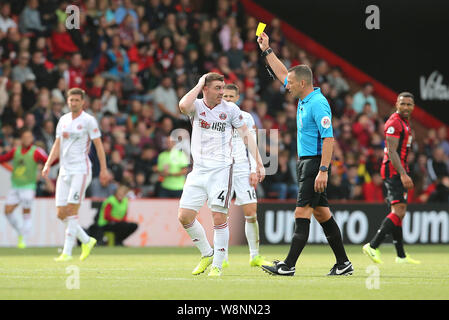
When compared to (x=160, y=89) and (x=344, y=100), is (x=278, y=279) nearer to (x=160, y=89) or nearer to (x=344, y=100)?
(x=160, y=89)

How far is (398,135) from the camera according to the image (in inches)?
508

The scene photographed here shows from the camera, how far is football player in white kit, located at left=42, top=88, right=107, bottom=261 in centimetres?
1352

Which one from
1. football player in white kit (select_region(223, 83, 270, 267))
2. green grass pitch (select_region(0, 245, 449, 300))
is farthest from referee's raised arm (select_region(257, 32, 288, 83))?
green grass pitch (select_region(0, 245, 449, 300))

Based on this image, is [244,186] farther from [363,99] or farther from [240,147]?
[363,99]

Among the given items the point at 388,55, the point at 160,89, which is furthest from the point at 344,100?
the point at 160,89

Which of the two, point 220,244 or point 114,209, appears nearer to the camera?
point 220,244

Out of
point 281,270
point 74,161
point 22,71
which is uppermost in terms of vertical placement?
point 22,71

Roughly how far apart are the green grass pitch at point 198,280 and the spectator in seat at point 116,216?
312cm

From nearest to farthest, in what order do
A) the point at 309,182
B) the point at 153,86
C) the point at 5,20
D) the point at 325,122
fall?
the point at 325,122
the point at 309,182
the point at 5,20
the point at 153,86

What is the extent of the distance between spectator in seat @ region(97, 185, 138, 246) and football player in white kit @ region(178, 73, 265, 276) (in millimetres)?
7565

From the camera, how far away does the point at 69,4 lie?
69.7 feet

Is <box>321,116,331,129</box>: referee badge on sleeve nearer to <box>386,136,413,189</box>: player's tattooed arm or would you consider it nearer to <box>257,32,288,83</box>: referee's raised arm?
<box>257,32,288,83</box>: referee's raised arm

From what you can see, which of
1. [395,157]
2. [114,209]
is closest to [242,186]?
[395,157]

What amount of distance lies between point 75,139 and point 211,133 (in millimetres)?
4129
